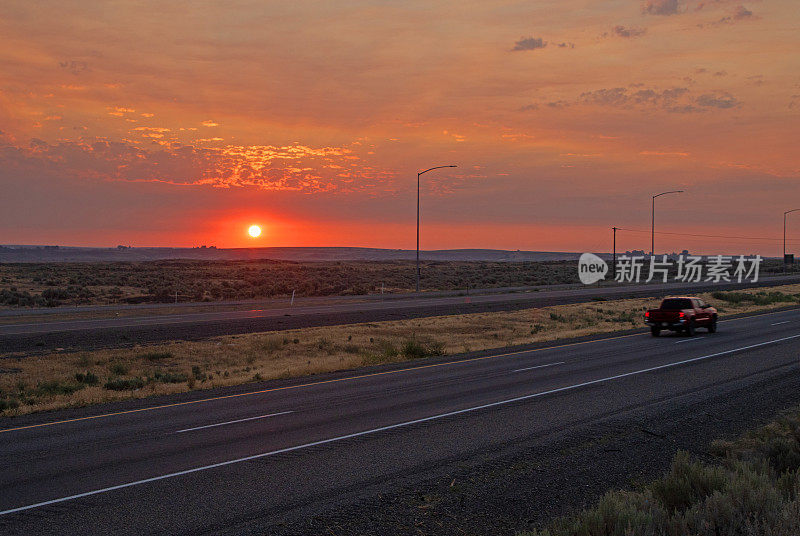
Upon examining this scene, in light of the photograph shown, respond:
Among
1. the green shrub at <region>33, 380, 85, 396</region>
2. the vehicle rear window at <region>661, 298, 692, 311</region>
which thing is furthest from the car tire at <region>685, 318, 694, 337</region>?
the green shrub at <region>33, 380, 85, 396</region>

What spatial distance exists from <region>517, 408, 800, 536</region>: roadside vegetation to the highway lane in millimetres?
2892

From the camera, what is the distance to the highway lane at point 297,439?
25.4ft

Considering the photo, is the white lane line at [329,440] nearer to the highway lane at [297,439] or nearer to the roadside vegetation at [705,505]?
the highway lane at [297,439]

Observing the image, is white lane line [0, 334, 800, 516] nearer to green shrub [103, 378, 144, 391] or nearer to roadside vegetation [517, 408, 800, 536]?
roadside vegetation [517, 408, 800, 536]

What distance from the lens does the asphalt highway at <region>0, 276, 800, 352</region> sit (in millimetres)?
27656

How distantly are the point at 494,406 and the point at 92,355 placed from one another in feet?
54.0

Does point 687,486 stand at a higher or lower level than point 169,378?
higher

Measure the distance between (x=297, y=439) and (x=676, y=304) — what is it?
2189 centimetres

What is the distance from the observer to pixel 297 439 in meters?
10.8

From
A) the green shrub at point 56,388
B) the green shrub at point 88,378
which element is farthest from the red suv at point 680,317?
the green shrub at point 56,388

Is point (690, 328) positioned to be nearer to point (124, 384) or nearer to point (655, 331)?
point (655, 331)

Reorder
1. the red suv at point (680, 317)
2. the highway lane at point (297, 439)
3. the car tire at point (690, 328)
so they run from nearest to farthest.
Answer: the highway lane at point (297, 439)
the red suv at point (680, 317)
the car tire at point (690, 328)

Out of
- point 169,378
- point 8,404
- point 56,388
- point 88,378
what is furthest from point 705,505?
point 88,378

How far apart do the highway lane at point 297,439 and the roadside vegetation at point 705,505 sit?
114 inches
